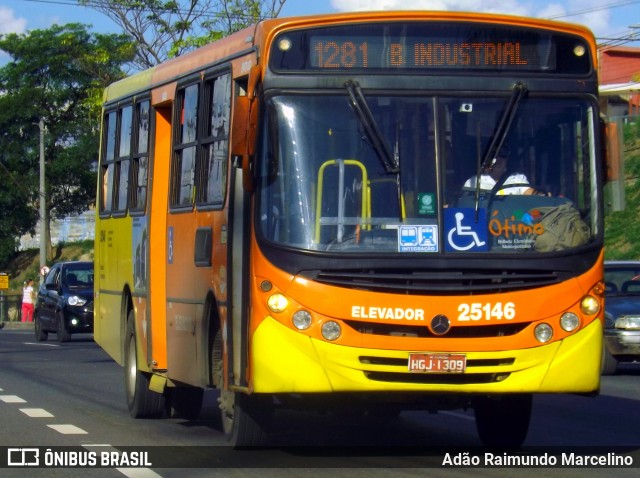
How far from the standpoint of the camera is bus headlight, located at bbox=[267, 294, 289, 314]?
340 inches

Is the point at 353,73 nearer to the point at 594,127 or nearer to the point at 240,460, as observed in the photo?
the point at 594,127

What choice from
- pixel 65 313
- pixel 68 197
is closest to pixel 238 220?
pixel 65 313

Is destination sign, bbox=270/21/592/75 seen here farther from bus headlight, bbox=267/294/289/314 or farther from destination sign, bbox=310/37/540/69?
bus headlight, bbox=267/294/289/314

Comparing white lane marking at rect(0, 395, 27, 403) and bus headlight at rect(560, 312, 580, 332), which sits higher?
bus headlight at rect(560, 312, 580, 332)

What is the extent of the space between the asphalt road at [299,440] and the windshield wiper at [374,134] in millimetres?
2013

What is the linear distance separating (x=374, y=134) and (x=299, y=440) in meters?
3.09

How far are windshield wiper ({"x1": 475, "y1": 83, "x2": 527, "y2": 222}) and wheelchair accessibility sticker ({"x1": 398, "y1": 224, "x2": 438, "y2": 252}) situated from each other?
37 centimetres

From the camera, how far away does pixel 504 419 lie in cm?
1020

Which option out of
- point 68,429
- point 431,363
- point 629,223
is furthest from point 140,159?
point 629,223

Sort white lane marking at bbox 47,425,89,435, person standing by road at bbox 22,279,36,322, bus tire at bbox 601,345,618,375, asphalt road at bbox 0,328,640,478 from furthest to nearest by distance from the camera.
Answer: person standing by road at bbox 22,279,36,322
bus tire at bbox 601,345,618,375
white lane marking at bbox 47,425,89,435
asphalt road at bbox 0,328,640,478

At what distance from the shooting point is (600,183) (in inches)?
361

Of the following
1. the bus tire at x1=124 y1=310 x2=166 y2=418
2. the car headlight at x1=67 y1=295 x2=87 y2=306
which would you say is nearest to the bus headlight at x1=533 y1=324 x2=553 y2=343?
the bus tire at x1=124 y1=310 x2=166 y2=418

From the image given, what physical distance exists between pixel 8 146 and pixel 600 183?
6209 cm

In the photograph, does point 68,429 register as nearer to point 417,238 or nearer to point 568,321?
point 417,238
